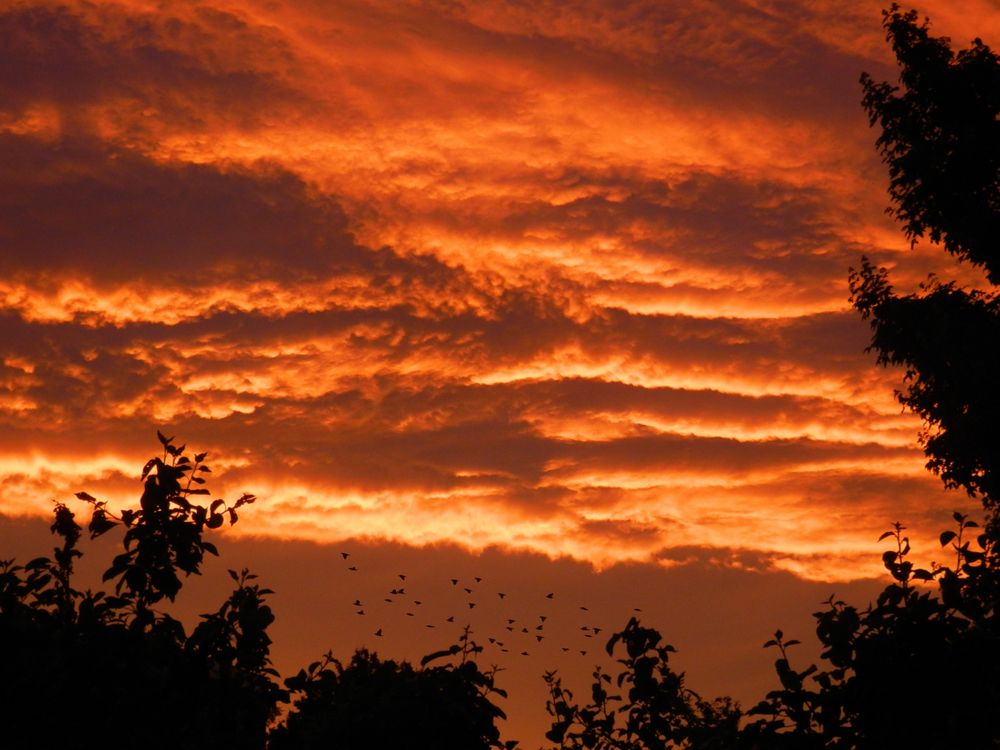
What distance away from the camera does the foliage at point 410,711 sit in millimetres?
12969

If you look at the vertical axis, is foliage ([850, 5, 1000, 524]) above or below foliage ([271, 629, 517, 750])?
above

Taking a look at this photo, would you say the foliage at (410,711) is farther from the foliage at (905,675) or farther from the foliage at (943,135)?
the foliage at (943,135)

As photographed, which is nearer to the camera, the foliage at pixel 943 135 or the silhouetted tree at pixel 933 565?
the silhouetted tree at pixel 933 565

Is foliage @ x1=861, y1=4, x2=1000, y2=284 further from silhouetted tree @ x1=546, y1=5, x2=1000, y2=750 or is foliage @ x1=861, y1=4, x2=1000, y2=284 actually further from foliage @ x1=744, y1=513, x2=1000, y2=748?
foliage @ x1=744, y1=513, x2=1000, y2=748

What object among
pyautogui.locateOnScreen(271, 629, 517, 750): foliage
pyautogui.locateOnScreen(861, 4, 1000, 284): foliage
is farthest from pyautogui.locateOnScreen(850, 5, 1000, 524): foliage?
pyautogui.locateOnScreen(271, 629, 517, 750): foliage

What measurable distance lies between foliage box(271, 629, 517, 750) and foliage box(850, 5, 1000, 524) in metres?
25.2

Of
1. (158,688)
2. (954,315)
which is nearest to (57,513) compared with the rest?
(158,688)

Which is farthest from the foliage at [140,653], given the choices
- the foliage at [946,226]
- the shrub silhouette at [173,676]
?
the foliage at [946,226]

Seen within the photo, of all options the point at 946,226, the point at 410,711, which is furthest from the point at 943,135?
the point at 410,711

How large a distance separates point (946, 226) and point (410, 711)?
31.1 m

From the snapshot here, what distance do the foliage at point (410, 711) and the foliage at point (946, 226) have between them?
82.6 ft

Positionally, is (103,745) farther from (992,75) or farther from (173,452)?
(992,75)

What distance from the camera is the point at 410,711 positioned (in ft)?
42.8

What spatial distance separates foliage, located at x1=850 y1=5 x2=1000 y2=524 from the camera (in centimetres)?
3462
